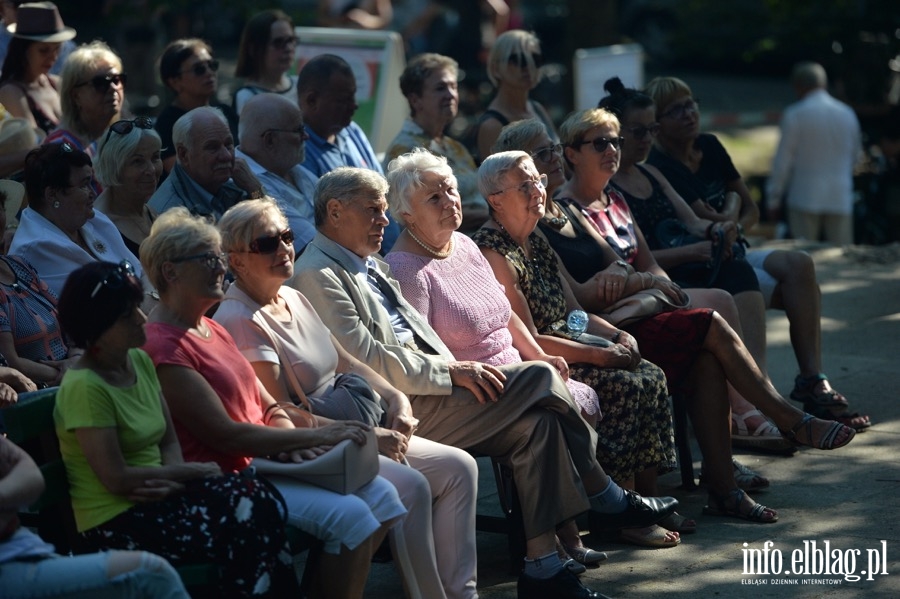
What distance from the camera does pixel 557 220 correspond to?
600 cm

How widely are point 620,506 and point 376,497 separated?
1289 mm

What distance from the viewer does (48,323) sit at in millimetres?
4781

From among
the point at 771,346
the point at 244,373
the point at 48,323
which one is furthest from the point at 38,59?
the point at 771,346

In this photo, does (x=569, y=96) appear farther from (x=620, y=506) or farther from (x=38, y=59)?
(x=620, y=506)

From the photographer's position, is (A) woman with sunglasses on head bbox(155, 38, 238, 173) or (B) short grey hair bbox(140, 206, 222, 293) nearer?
(B) short grey hair bbox(140, 206, 222, 293)

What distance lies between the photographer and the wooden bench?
3.80 meters

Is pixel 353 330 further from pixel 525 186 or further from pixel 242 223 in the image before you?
pixel 525 186

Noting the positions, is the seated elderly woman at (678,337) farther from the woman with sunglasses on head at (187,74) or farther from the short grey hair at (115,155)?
the woman with sunglasses on head at (187,74)

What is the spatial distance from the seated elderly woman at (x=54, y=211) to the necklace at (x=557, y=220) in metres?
2.02

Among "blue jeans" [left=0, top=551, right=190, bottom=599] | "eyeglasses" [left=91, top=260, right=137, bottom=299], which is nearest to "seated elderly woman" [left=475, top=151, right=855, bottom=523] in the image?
"eyeglasses" [left=91, top=260, right=137, bottom=299]

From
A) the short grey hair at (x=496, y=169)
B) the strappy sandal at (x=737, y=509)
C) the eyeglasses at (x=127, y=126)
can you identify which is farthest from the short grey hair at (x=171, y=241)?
the strappy sandal at (x=737, y=509)

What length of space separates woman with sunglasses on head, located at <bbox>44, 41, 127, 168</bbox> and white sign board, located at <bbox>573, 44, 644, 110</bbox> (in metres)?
5.14

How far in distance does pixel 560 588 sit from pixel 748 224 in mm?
3454

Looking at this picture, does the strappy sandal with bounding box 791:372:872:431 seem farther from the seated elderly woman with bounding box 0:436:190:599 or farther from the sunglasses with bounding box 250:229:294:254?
the seated elderly woman with bounding box 0:436:190:599
